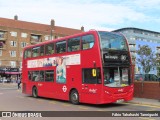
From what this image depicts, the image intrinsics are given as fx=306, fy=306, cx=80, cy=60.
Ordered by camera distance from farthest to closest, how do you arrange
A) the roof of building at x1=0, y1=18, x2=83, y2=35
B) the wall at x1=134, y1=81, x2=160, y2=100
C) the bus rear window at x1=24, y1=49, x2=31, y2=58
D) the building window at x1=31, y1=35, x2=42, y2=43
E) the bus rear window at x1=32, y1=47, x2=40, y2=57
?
1. the building window at x1=31, y1=35, x2=42, y2=43
2. the roof of building at x1=0, y1=18, x2=83, y2=35
3. the bus rear window at x1=24, y1=49, x2=31, y2=58
4. the bus rear window at x1=32, y1=47, x2=40, y2=57
5. the wall at x1=134, y1=81, x2=160, y2=100

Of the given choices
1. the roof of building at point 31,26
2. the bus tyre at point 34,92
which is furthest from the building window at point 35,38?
the bus tyre at point 34,92

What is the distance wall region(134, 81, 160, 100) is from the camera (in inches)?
720

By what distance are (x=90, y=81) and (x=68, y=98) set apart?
265cm

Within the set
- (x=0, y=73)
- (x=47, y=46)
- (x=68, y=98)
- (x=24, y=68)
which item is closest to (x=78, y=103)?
(x=68, y=98)

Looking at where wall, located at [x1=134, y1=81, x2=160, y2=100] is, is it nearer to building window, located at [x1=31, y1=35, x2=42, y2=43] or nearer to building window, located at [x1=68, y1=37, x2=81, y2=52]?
building window, located at [x1=68, y1=37, x2=81, y2=52]

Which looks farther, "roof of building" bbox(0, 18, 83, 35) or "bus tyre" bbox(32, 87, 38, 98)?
"roof of building" bbox(0, 18, 83, 35)

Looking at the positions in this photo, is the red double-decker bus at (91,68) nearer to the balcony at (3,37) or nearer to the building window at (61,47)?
the building window at (61,47)

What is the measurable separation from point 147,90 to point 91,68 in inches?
190

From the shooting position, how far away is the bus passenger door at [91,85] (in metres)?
15.6

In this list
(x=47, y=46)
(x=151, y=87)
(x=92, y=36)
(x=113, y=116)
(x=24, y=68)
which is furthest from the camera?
(x=24, y=68)

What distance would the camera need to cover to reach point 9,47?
78.4m

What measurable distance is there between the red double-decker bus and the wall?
2024 millimetres

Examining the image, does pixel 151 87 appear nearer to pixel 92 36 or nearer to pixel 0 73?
pixel 92 36

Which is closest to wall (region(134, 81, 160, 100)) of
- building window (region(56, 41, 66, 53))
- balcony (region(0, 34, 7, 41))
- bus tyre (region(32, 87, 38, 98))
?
building window (region(56, 41, 66, 53))
